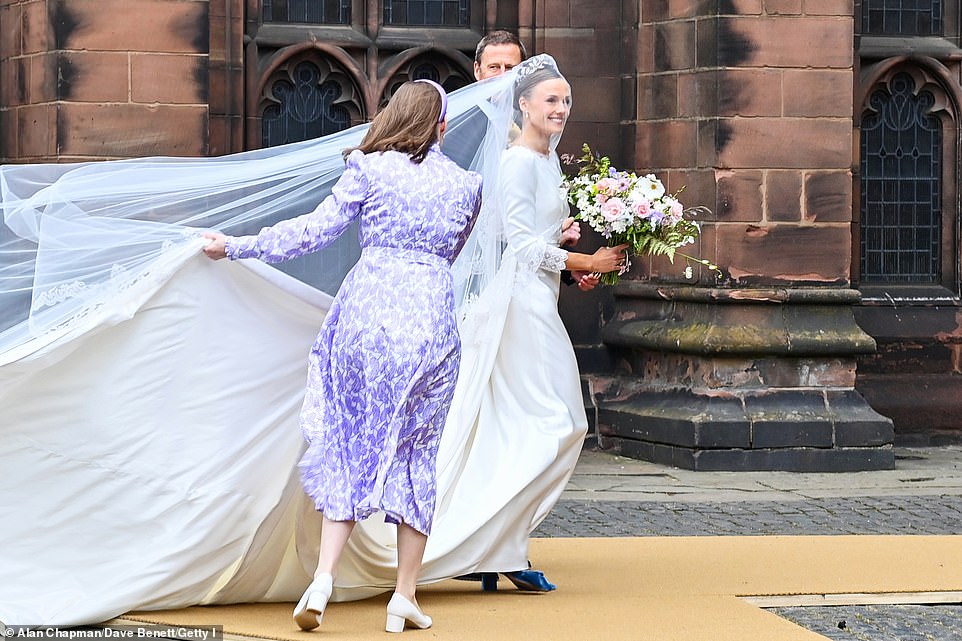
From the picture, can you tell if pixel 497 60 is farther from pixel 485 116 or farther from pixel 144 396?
pixel 144 396

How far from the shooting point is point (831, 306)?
11.1 metres

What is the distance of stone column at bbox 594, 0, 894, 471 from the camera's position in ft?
35.6

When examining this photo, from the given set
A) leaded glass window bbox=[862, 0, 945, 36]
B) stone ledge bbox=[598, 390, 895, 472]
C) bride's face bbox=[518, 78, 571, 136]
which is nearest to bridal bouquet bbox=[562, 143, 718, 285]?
bride's face bbox=[518, 78, 571, 136]

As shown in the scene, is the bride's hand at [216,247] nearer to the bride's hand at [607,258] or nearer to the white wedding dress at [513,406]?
the white wedding dress at [513,406]

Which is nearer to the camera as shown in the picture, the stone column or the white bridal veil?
the white bridal veil

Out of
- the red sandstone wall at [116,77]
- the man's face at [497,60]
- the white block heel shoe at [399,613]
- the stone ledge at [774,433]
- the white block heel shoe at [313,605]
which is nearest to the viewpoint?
the white block heel shoe at [313,605]

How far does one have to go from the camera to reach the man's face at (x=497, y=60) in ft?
24.4

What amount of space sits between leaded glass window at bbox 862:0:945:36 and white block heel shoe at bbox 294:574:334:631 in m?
7.92

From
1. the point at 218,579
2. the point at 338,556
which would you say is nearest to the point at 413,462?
the point at 338,556

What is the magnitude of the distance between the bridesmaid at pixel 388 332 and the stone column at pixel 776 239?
4888 mm

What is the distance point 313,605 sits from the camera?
566 centimetres

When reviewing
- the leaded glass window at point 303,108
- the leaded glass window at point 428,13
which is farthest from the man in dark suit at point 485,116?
the leaded glass window at point 428,13

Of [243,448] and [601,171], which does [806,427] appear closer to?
[601,171]

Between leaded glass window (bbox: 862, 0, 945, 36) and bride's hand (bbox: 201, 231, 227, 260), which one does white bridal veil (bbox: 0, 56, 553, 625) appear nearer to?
bride's hand (bbox: 201, 231, 227, 260)
